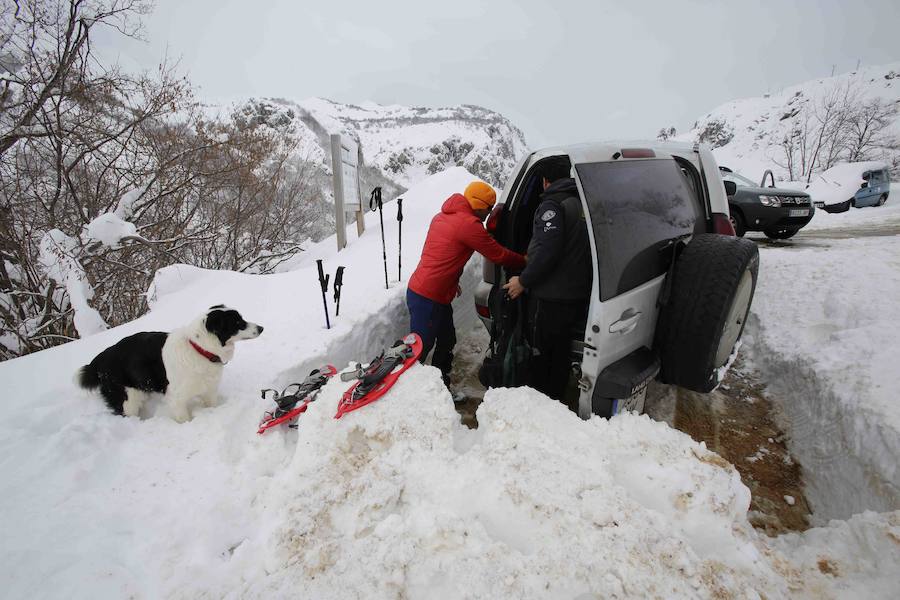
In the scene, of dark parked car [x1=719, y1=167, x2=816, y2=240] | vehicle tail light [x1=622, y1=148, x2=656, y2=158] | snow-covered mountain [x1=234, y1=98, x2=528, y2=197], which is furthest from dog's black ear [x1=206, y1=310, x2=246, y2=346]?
snow-covered mountain [x1=234, y1=98, x2=528, y2=197]

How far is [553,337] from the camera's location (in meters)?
2.81

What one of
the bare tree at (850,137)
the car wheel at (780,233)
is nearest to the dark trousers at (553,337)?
the car wheel at (780,233)

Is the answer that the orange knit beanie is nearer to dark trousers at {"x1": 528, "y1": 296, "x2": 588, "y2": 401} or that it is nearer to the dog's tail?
dark trousers at {"x1": 528, "y1": 296, "x2": 588, "y2": 401}

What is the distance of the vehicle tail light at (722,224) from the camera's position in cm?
304

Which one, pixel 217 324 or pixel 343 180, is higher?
pixel 343 180

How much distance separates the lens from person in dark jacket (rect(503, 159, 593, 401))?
257 cm

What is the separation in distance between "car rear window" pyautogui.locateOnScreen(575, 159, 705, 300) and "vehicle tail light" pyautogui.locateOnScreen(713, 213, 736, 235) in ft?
1.42

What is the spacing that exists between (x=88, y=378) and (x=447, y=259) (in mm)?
2910

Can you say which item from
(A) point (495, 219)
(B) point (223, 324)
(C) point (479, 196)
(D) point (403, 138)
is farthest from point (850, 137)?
(D) point (403, 138)

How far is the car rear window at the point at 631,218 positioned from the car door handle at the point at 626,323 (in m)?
0.17

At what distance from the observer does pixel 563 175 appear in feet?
13.0

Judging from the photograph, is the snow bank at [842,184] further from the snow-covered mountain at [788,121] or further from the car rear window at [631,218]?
the car rear window at [631,218]

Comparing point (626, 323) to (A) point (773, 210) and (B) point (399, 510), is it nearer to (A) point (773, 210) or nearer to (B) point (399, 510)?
(B) point (399, 510)

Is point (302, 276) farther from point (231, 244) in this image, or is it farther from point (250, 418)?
point (231, 244)
